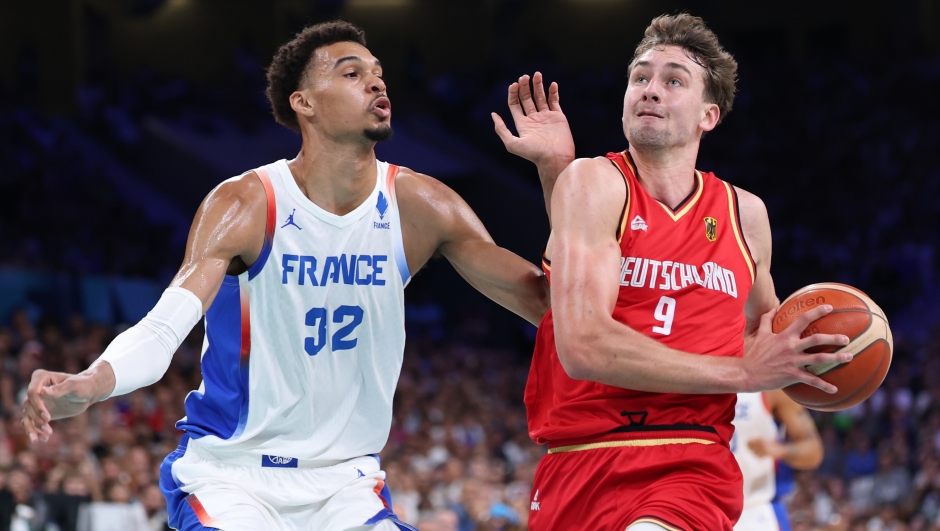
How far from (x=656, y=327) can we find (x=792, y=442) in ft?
14.3

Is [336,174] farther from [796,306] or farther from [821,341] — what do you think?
[821,341]

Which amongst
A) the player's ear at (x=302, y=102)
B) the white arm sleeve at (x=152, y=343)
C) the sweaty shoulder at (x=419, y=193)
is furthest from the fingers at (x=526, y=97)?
the white arm sleeve at (x=152, y=343)

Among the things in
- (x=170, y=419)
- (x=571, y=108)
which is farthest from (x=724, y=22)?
(x=170, y=419)

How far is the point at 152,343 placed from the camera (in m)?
3.84

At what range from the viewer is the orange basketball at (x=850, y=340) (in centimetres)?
379

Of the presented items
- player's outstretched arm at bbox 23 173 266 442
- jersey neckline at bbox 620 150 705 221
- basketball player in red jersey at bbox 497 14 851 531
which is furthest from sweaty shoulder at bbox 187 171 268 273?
jersey neckline at bbox 620 150 705 221

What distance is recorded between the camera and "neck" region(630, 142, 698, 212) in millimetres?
4145

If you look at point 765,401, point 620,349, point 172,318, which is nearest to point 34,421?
point 172,318

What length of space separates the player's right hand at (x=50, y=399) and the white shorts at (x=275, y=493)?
0.81m

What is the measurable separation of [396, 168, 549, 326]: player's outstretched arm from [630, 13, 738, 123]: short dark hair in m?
0.95

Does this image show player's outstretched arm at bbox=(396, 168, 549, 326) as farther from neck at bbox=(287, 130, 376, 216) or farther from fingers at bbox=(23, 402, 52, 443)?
fingers at bbox=(23, 402, 52, 443)

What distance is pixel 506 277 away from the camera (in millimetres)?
4664

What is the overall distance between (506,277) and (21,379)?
8.04 m

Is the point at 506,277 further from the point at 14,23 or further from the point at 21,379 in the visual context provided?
the point at 14,23
